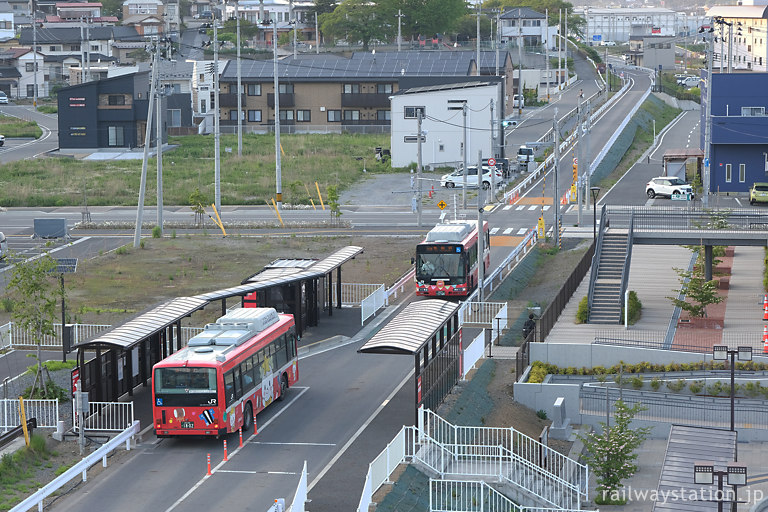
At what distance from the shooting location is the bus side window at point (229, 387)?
2977cm

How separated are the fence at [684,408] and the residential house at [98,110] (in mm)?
70892

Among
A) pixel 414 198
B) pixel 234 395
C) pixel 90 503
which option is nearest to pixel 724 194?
pixel 414 198

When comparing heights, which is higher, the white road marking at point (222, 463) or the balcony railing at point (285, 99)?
the balcony railing at point (285, 99)

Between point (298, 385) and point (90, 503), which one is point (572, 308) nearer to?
point (298, 385)

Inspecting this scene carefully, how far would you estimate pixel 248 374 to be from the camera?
31.4 m

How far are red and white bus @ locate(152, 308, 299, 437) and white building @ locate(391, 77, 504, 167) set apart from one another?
2301 inches

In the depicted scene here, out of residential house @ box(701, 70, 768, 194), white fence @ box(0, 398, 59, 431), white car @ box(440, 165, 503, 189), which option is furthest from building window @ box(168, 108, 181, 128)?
white fence @ box(0, 398, 59, 431)

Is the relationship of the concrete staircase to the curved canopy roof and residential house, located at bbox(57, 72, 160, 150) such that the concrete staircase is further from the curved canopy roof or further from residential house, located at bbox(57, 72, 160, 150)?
residential house, located at bbox(57, 72, 160, 150)

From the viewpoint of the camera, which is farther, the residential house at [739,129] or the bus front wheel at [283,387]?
the residential house at [739,129]

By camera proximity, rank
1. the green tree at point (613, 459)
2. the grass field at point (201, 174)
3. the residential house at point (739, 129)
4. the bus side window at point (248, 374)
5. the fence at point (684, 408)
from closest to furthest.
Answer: the green tree at point (613, 459) < the bus side window at point (248, 374) < the fence at point (684, 408) < the residential house at point (739, 129) < the grass field at point (201, 174)

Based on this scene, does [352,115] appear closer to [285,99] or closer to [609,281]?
[285,99]

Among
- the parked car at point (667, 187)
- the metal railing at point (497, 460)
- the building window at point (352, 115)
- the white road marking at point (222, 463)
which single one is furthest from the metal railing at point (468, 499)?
the building window at point (352, 115)

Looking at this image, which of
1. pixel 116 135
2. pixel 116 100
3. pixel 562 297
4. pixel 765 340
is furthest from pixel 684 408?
pixel 116 135

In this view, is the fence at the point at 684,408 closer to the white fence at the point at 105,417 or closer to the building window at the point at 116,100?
the white fence at the point at 105,417
